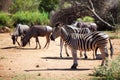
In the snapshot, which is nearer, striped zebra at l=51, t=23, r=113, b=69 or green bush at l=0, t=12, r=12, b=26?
striped zebra at l=51, t=23, r=113, b=69

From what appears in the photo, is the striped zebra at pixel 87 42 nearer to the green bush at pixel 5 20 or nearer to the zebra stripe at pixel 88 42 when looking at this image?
the zebra stripe at pixel 88 42

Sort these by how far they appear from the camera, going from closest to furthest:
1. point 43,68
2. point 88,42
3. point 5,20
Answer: point 88,42, point 43,68, point 5,20

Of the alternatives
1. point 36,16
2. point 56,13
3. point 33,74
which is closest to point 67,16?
point 56,13

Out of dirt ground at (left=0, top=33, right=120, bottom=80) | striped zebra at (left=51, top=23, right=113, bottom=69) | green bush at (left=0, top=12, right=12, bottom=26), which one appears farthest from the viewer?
green bush at (left=0, top=12, right=12, bottom=26)

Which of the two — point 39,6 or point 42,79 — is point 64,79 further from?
point 39,6

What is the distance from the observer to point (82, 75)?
41.5 ft

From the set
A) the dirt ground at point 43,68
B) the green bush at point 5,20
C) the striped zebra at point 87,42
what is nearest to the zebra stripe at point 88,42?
the striped zebra at point 87,42

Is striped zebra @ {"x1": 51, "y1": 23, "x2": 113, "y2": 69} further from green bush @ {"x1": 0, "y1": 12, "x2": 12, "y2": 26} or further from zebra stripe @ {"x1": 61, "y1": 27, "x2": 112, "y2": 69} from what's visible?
green bush @ {"x1": 0, "y1": 12, "x2": 12, "y2": 26}

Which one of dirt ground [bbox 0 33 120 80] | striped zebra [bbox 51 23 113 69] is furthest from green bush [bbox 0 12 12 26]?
striped zebra [bbox 51 23 113 69]

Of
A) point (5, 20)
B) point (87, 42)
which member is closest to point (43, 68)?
point (87, 42)

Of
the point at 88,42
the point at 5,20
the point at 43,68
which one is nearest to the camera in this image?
the point at 88,42

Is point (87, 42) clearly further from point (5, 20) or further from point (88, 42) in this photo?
point (5, 20)

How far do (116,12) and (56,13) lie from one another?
547 centimetres

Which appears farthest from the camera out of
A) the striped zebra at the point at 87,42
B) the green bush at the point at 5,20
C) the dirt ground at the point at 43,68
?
the green bush at the point at 5,20
